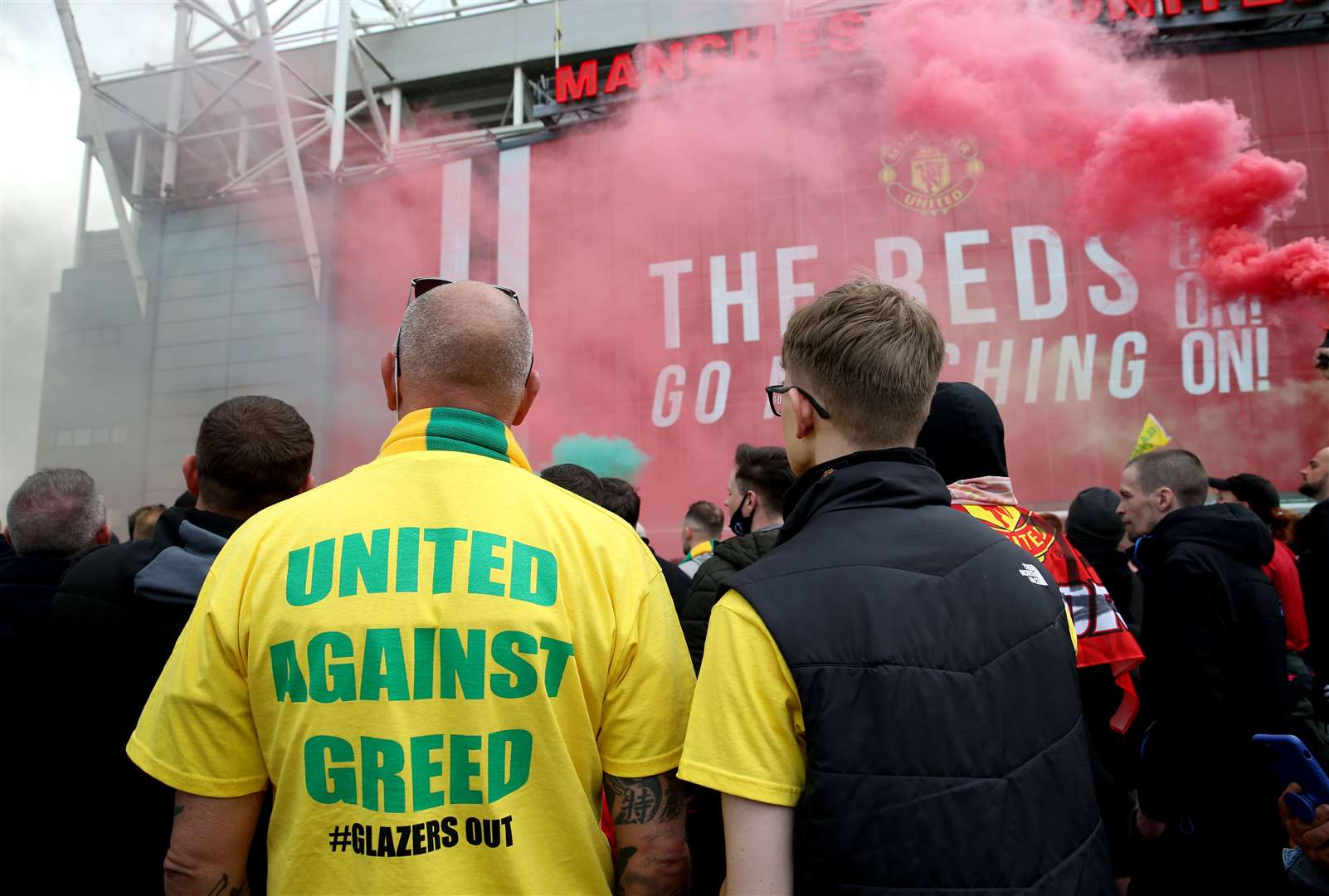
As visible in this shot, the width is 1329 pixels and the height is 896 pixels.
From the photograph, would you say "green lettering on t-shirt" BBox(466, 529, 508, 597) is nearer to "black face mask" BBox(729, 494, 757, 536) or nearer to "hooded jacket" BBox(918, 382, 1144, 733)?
"hooded jacket" BBox(918, 382, 1144, 733)

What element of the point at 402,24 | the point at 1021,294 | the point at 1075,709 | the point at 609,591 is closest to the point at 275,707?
the point at 609,591

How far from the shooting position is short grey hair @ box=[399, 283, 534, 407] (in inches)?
59.9

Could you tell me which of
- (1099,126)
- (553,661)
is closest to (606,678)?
(553,661)

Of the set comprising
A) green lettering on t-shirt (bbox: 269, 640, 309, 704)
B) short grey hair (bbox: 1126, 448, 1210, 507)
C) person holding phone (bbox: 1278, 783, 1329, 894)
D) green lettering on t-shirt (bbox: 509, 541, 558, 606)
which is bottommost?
person holding phone (bbox: 1278, 783, 1329, 894)

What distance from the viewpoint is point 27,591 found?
258cm

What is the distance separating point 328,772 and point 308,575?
318mm

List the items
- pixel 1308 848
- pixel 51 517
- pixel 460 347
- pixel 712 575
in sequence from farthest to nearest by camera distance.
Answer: pixel 51 517 < pixel 712 575 < pixel 1308 848 < pixel 460 347

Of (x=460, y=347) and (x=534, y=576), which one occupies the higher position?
(x=460, y=347)

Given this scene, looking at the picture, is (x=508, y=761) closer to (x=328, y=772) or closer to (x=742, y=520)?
(x=328, y=772)

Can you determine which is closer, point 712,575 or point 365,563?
point 365,563

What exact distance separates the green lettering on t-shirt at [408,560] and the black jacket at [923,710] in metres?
0.53

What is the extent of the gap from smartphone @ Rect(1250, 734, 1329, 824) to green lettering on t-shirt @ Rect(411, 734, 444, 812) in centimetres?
178

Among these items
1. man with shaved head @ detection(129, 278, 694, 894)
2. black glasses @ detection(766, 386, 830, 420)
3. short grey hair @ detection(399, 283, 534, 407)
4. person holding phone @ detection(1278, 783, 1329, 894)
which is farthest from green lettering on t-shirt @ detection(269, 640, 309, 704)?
person holding phone @ detection(1278, 783, 1329, 894)

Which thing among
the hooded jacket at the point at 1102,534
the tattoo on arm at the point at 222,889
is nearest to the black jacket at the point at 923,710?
the tattoo on arm at the point at 222,889
